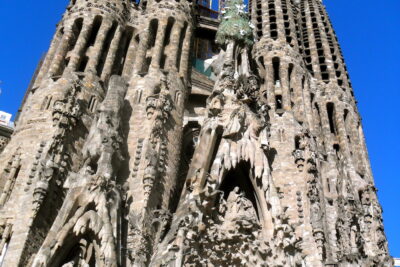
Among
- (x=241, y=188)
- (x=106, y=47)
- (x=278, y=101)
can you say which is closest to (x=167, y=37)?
(x=106, y=47)

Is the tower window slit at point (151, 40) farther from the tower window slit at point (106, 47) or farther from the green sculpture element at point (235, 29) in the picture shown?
the green sculpture element at point (235, 29)

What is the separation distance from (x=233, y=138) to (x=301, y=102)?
6.65 metres

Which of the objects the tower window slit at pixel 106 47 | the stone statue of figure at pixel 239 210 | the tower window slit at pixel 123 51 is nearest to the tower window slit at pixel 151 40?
the tower window slit at pixel 123 51

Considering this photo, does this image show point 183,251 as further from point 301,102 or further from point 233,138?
point 301,102

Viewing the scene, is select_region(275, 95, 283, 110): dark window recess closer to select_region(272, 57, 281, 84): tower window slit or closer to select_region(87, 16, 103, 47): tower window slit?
select_region(272, 57, 281, 84): tower window slit

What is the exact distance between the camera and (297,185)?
1814 centimetres

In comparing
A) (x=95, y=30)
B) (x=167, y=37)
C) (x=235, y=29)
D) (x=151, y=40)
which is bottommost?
(x=95, y=30)

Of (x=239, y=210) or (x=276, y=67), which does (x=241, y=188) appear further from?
(x=276, y=67)

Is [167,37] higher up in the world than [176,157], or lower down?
higher up

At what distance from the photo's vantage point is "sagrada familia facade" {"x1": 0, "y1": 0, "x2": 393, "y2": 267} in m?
13.0

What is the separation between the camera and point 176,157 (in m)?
17.0

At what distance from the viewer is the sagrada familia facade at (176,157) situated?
1298 cm

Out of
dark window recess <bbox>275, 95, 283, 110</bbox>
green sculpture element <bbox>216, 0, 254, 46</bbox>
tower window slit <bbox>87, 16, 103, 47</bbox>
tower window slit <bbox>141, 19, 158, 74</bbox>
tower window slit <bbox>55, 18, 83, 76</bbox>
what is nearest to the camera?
tower window slit <bbox>55, 18, 83, 76</bbox>

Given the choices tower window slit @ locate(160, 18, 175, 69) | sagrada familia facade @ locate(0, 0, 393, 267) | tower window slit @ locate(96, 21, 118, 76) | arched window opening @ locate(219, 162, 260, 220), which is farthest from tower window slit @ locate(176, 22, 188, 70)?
arched window opening @ locate(219, 162, 260, 220)
